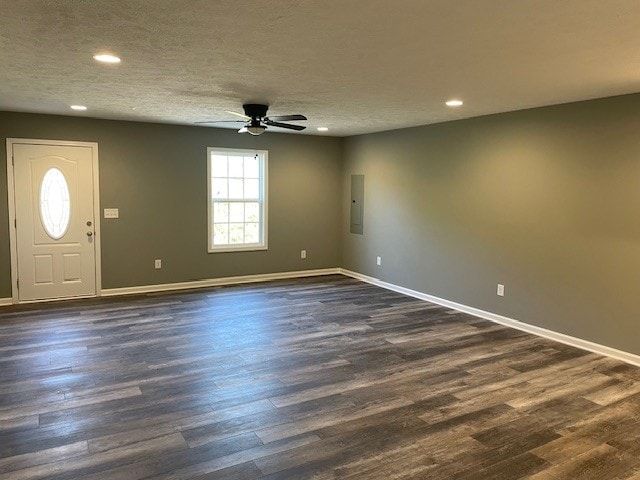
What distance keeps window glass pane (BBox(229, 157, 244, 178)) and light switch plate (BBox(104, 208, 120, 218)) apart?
5.73ft

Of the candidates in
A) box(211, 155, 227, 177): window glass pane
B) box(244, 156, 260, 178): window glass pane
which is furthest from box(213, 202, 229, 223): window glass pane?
box(244, 156, 260, 178): window glass pane

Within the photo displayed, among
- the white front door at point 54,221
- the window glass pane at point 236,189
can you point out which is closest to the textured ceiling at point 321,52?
the white front door at point 54,221

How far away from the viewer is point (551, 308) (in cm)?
480

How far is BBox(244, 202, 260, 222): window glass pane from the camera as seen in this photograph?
739 cm

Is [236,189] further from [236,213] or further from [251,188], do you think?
[236,213]

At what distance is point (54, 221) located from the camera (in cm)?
601

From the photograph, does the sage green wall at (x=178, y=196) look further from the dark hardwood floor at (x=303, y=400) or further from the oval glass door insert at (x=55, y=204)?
the dark hardwood floor at (x=303, y=400)

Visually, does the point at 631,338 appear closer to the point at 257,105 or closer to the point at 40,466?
the point at 257,105

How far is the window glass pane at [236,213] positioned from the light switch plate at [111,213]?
1649mm

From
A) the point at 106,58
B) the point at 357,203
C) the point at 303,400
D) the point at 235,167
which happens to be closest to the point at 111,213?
the point at 235,167

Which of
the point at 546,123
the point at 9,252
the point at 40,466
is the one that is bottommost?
the point at 40,466

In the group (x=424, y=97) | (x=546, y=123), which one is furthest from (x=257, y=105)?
(x=546, y=123)

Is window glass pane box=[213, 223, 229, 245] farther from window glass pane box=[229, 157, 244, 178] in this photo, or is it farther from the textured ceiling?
the textured ceiling

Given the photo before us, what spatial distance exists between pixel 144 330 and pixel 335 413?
259 centimetres
